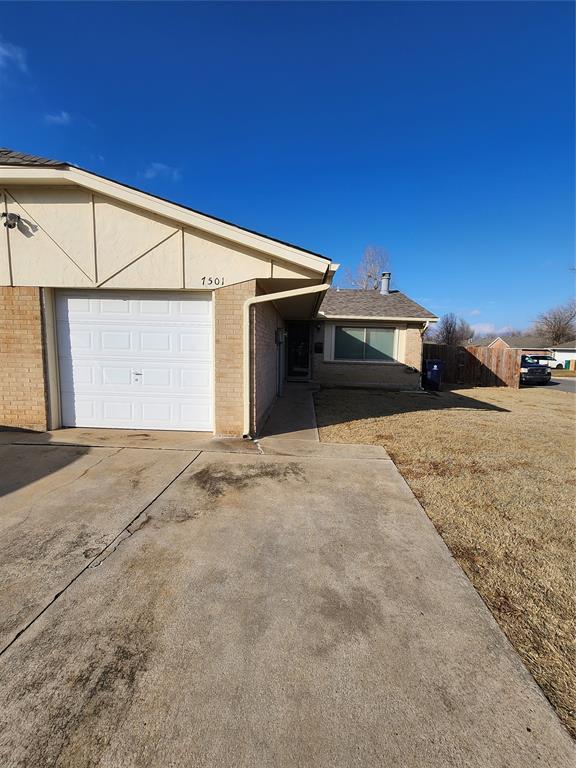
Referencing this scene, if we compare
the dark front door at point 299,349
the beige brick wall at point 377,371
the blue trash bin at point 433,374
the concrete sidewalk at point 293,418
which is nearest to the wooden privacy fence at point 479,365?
the blue trash bin at point 433,374

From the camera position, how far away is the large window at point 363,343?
49.0 feet

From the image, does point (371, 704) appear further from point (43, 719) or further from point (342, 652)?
point (43, 719)

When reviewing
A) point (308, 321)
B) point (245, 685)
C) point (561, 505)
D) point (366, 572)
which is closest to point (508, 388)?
point (308, 321)

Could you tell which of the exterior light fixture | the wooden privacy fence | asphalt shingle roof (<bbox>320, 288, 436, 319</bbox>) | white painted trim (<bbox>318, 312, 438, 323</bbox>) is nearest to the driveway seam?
the exterior light fixture

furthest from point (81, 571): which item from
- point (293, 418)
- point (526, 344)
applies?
point (526, 344)

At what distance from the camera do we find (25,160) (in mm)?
6004

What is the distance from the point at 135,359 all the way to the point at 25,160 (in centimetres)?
370

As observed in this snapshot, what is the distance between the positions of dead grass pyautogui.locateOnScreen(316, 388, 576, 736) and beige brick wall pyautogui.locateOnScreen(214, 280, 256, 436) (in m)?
1.85

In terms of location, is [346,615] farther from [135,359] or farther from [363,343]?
[363,343]

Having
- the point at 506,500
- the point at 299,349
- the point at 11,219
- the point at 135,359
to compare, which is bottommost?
the point at 506,500

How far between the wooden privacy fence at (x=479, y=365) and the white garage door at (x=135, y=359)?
14641 mm

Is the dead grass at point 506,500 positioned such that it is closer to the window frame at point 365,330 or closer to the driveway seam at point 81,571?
the driveway seam at point 81,571

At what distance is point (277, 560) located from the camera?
295 cm

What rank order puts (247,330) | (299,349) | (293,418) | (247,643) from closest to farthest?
(247,643) < (247,330) < (293,418) < (299,349)
